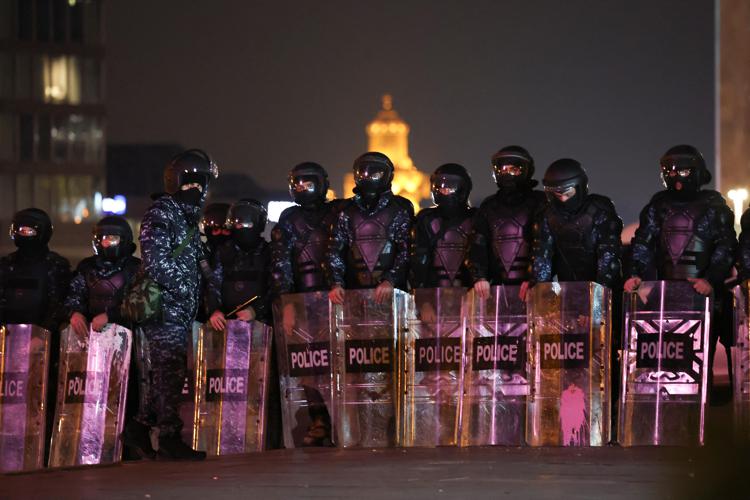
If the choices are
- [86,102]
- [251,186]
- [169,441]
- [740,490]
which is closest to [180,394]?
[169,441]

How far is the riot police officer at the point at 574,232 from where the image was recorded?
39.0 ft

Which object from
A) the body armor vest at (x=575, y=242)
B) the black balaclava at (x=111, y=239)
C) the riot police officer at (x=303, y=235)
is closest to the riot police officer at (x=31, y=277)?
the black balaclava at (x=111, y=239)

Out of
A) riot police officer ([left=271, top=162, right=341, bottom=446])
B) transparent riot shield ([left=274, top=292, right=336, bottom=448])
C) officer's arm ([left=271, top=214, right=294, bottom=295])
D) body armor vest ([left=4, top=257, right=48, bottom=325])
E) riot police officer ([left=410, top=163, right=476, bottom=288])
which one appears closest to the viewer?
transparent riot shield ([left=274, top=292, right=336, bottom=448])

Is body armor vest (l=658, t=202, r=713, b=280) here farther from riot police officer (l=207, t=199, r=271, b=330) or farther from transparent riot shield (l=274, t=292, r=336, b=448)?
riot police officer (l=207, t=199, r=271, b=330)

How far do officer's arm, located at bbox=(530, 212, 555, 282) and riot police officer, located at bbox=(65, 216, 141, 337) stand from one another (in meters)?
3.74

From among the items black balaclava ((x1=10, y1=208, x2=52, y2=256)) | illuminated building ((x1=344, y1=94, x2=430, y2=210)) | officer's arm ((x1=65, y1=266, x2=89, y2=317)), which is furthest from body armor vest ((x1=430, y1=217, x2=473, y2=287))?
illuminated building ((x1=344, y1=94, x2=430, y2=210))

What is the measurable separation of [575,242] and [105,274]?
14.1 ft

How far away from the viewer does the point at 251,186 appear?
143 metres

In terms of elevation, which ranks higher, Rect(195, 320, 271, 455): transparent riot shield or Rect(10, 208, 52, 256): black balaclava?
Rect(10, 208, 52, 256): black balaclava

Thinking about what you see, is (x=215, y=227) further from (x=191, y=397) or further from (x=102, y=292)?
(x=191, y=397)

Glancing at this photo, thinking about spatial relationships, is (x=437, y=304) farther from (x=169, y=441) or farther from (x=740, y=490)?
(x=740, y=490)

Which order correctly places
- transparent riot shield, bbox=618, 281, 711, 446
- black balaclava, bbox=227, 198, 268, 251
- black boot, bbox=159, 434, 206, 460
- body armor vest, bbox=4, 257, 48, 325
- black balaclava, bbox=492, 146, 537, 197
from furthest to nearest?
body armor vest, bbox=4, 257, 48, 325
black balaclava, bbox=227, 198, 268, 251
black balaclava, bbox=492, 146, 537, 197
transparent riot shield, bbox=618, 281, 711, 446
black boot, bbox=159, 434, 206, 460

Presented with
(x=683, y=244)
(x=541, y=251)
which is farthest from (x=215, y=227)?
(x=683, y=244)

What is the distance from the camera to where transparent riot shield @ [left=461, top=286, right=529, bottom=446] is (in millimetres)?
11312
